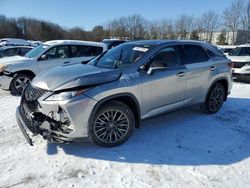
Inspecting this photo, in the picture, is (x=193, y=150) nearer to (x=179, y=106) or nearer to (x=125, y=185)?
(x=179, y=106)

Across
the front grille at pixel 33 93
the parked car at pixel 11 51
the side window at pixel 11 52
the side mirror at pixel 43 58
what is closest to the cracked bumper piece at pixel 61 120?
the front grille at pixel 33 93

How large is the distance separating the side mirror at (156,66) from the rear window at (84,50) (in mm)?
5219

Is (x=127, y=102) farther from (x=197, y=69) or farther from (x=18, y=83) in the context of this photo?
(x=18, y=83)

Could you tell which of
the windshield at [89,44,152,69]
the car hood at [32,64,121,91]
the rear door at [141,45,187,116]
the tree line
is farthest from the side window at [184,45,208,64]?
the tree line

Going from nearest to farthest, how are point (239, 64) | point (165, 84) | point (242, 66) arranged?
point (165, 84) < point (242, 66) < point (239, 64)

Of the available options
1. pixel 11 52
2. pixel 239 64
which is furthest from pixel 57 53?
pixel 239 64

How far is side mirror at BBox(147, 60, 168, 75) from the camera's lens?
4.43 m

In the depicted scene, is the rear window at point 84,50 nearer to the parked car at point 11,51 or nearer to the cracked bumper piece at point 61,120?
the parked car at point 11,51

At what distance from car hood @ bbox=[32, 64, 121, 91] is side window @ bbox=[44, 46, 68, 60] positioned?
4.51 m

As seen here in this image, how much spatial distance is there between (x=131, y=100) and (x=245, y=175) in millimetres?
1971

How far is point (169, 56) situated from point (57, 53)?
507 cm

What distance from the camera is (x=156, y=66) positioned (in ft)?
14.7

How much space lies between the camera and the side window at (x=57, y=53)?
342 inches

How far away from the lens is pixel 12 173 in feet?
11.4
